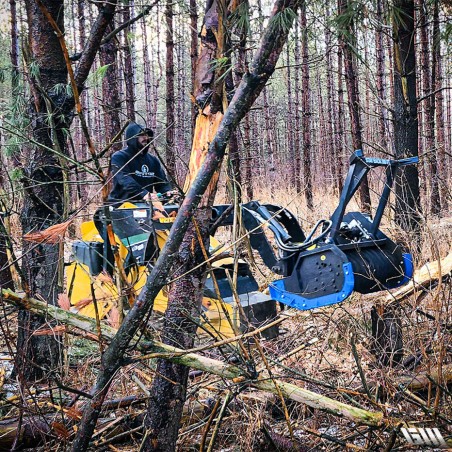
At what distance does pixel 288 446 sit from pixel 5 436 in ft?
4.94

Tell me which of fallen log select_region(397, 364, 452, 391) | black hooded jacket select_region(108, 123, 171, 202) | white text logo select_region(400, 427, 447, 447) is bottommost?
fallen log select_region(397, 364, 452, 391)

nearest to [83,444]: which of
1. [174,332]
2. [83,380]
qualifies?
[174,332]

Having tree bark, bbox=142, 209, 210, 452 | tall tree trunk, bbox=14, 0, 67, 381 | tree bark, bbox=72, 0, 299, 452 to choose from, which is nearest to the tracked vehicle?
tall tree trunk, bbox=14, 0, 67, 381

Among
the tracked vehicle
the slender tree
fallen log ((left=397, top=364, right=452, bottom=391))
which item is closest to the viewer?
fallen log ((left=397, top=364, right=452, bottom=391))

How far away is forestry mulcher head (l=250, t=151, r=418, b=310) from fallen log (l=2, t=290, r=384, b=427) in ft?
6.63

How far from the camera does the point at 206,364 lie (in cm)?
227

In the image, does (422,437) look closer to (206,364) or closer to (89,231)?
(206,364)

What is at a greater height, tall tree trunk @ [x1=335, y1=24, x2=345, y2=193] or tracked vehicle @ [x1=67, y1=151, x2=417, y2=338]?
tall tree trunk @ [x1=335, y1=24, x2=345, y2=193]

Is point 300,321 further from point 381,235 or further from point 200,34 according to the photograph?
point 200,34

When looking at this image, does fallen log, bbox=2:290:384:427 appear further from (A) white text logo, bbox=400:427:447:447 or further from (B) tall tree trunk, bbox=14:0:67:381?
(B) tall tree trunk, bbox=14:0:67:381

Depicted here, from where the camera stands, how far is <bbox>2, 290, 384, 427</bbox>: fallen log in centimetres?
213

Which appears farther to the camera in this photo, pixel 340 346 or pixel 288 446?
pixel 340 346

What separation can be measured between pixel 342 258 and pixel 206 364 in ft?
7.81

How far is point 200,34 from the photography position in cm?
261
